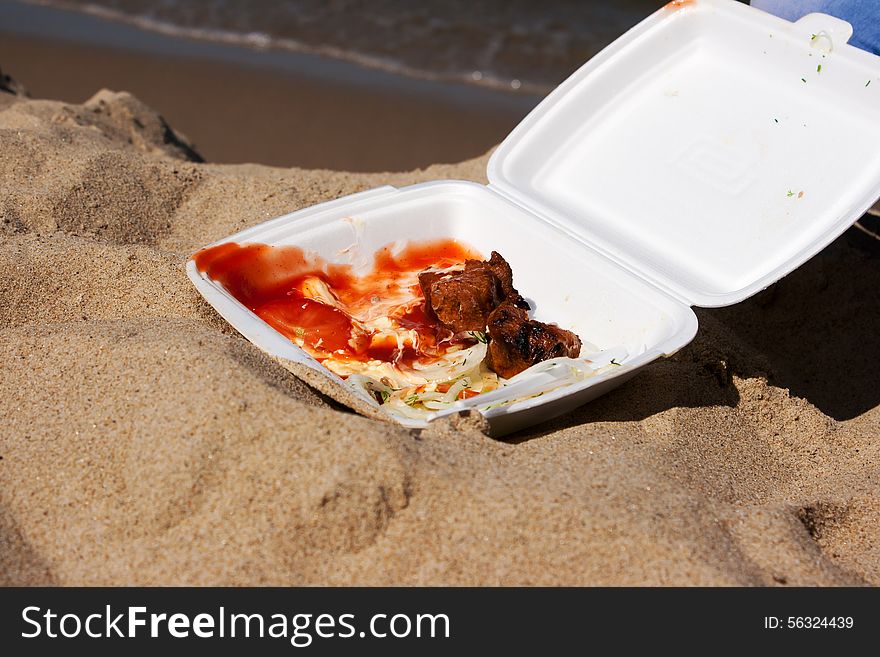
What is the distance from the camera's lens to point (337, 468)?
6.93 ft

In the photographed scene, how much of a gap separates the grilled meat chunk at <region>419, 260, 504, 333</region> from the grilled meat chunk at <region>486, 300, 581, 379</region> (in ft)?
0.34

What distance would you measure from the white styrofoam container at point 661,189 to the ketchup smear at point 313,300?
0.17 feet

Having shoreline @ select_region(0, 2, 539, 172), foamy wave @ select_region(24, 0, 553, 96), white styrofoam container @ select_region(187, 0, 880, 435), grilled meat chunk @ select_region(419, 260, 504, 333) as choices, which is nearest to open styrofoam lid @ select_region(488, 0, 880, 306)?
white styrofoam container @ select_region(187, 0, 880, 435)

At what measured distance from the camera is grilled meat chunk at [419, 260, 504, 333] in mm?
2855

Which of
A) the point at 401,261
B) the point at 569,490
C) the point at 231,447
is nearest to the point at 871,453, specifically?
the point at 569,490

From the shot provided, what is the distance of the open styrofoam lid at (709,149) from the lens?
9.47 ft

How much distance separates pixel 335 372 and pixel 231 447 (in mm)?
570

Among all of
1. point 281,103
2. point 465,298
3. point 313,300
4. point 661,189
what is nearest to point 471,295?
point 465,298

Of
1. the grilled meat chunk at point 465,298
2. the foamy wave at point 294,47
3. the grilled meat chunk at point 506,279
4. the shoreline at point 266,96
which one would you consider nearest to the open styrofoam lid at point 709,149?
the grilled meat chunk at point 506,279

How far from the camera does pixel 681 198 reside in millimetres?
3074

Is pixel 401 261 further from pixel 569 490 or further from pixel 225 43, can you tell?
pixel 225 43

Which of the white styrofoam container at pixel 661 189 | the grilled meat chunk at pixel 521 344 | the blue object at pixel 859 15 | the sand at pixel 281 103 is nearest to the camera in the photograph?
the grilled meat chunk at pixel 521 344

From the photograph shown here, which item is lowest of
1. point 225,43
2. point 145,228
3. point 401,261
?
point 225,43

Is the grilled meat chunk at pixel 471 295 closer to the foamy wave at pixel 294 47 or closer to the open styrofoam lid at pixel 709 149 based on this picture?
the open styrofoam lid at pixel 709 149
